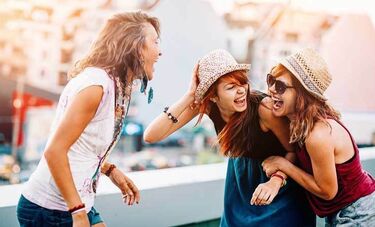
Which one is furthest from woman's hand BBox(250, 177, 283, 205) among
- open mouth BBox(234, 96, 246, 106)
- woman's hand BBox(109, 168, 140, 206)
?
woman's hand BBox(109, 168, 140, 206)

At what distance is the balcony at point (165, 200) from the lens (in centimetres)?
191

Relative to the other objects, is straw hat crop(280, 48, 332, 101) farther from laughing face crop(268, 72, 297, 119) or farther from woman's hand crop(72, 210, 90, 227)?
woman's hand crop(72, 210, 90, 227)

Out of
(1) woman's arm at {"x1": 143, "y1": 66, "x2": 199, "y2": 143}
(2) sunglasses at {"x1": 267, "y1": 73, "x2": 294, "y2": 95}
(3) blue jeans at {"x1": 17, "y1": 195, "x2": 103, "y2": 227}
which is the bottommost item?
(3) blue jeans at {"x1": 17, "y1": 195, "x2": 103, "y2": 227}

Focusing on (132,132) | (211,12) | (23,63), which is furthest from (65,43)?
(211,12)

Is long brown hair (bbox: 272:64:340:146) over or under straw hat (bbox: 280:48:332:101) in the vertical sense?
under

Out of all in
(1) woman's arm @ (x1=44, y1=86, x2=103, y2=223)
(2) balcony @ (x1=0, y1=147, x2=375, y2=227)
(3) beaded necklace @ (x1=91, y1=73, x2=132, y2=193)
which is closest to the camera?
(1) woman's arm @ (x1=44, y1=86, x2=103, y2=223)

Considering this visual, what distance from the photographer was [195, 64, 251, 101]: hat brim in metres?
1.51

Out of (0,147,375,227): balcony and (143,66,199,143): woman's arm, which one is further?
(0,147,375,227): balcony

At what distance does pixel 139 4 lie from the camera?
25.3 m

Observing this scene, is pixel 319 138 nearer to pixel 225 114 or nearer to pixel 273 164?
pixel 273 164

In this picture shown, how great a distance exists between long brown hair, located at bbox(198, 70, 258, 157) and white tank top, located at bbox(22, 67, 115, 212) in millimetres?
392

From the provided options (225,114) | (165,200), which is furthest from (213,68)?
(165,200)

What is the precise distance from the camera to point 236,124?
5.07 ft

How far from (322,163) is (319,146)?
0.05 m
